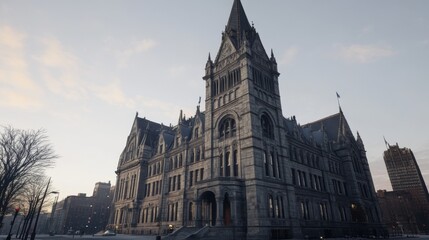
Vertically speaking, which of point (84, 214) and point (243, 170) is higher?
point (84, 214)

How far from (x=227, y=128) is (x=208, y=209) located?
11053 millimetres

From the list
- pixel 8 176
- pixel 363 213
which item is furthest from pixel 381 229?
pixel 8 176

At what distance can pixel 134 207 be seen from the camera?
48.6 m

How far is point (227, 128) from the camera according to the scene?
37.2m

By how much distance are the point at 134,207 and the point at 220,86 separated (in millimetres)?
27270

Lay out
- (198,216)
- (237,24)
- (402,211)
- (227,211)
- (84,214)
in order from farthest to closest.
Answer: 1. (84,214)
2. (402,211)
3. (237,24)
4. (227,211)
5. (198,216)

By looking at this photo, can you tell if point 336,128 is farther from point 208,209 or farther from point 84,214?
point 84,214

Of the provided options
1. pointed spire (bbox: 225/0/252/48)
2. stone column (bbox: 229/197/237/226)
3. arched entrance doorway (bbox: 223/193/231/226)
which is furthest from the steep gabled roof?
stone column (bbox: 229/197/237/226)

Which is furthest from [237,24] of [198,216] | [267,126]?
[198,216]

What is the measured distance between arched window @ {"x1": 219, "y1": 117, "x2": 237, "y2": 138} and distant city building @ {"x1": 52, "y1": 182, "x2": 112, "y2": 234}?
9509 centimetres

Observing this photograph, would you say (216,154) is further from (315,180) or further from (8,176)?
(8,176)

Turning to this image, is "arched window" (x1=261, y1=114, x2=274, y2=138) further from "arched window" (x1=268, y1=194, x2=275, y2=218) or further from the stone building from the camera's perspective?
"arched window" (x1=268, y1=194, x2=275, y2=218)

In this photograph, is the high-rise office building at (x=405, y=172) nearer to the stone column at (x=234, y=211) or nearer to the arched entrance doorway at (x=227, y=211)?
the arched entrance doorway at (x=227, y=211)

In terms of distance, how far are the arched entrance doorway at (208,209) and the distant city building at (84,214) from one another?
305 ft
